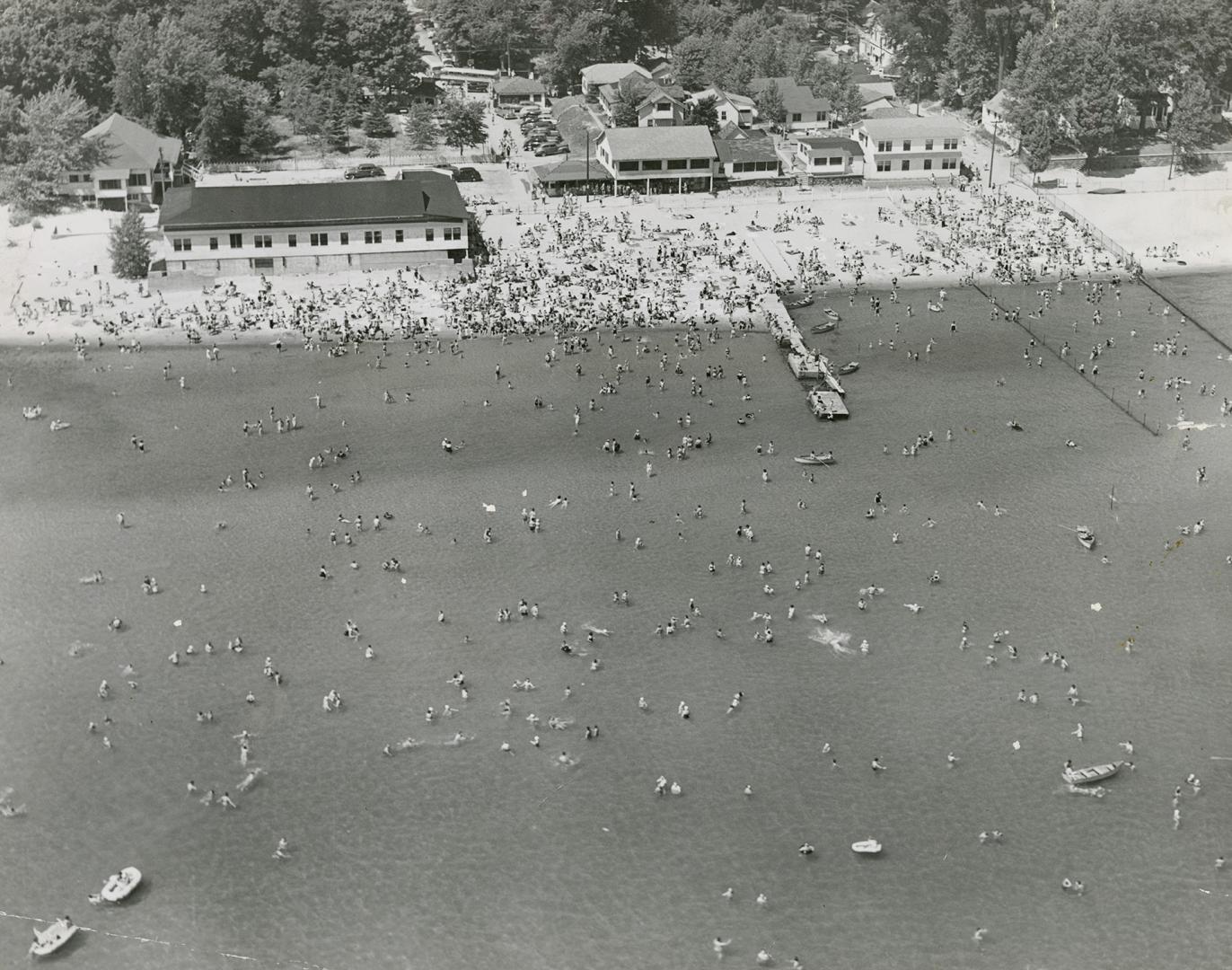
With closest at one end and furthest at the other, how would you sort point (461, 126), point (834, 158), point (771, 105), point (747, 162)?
point (747, 162)
point (834, 158)
point (461, 126)
point (771, 105)

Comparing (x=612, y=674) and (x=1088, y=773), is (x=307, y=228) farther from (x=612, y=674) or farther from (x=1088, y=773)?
(x=1088, y=773)

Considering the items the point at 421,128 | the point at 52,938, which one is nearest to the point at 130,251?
the point at 421,128

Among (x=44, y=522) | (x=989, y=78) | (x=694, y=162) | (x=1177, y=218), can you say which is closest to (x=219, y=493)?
(x=44, y=522)

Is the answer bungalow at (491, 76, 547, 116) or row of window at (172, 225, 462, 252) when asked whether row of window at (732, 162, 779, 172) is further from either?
bungalow at (491, 76, 547, 116)

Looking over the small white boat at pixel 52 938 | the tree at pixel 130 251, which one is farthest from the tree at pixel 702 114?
the small white boat at pixel 52 938

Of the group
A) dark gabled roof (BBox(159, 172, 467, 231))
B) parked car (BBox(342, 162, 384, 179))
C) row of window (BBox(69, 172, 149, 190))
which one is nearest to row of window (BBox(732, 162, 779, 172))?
dark gabled roof (BBox(159, 172, 467, 231))

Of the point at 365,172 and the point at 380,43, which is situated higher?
the point at 380,43

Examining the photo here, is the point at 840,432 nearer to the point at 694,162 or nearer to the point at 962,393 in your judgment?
the point at 962,393
